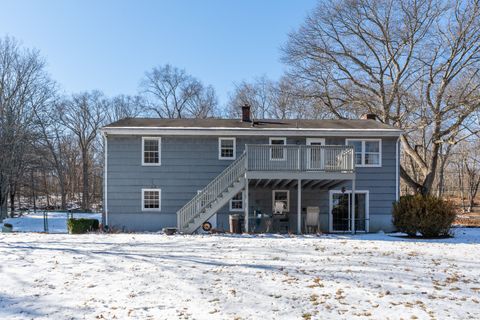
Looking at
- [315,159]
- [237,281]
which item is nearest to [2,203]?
[315,159]

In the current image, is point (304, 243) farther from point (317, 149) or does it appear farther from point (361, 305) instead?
point (361, 305)

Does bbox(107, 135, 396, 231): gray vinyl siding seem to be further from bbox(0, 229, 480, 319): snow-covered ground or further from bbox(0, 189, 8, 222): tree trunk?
bbox(0, 189, 8, 222): tree trunk

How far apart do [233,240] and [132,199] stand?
6.71m

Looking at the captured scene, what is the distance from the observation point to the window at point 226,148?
19828 mm

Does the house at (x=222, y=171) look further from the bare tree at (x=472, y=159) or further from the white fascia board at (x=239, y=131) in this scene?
the bare tree at (x=472, y=159)

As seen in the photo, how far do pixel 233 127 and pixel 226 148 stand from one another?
3.47 ft

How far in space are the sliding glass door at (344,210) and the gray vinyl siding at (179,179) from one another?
1.15ft

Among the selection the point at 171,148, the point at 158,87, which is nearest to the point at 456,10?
the point at 171,148

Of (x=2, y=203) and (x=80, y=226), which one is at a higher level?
(x=2, y=203)

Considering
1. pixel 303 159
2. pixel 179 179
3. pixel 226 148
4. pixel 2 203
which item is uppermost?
pixel 226 148

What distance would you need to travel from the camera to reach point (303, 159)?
57.6ft

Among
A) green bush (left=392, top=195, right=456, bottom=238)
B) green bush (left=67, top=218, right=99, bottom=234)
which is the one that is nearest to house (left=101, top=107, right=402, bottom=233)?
green bush (left=67, top=218, right=99, bottom=234)

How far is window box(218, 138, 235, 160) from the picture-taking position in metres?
19.8

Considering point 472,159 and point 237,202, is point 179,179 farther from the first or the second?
point 472,159
